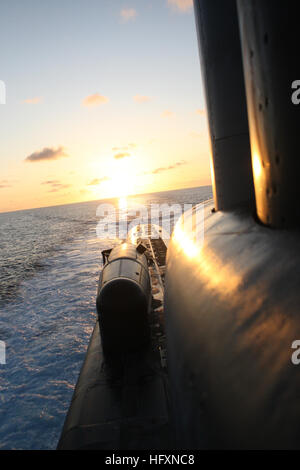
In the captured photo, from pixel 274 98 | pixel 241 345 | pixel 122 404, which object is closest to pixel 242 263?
pixel 241 345

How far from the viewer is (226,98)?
4.95 metres

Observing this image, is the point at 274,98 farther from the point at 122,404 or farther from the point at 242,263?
the point at 122,404

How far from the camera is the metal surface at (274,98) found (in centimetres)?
254

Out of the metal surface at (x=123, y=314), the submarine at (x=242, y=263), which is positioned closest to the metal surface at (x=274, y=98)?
the submarine at (x=242, y=263)

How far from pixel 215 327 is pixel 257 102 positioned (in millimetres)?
2255

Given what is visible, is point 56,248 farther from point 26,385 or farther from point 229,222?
point 229,222

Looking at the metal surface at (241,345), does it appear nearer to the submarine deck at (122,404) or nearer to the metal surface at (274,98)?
the metal surface at (274,98)

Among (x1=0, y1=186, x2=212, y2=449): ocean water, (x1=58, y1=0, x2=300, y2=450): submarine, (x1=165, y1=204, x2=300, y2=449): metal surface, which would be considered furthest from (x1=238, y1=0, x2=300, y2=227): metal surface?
(x1=0, y1=186, x2=212, y2=449): ocean water

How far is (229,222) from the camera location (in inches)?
170

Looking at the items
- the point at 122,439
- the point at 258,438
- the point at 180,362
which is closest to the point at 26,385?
the point at 122,439

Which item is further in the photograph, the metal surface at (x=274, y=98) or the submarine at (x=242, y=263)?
the metal surface at (x=274, y=98)

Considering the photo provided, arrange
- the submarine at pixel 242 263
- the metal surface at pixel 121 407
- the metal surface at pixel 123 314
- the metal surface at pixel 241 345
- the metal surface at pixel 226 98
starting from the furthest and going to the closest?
the metal surface at pixel 123 314 → the metal surface at pixel 121 407 → the metal surface at pixel 226 98 → the submarine at pixel 242 263 → the metal surface at pixel 241 345

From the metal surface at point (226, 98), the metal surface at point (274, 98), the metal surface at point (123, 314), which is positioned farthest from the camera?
the metal surface at point (123, 314)

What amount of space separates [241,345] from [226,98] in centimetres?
424
